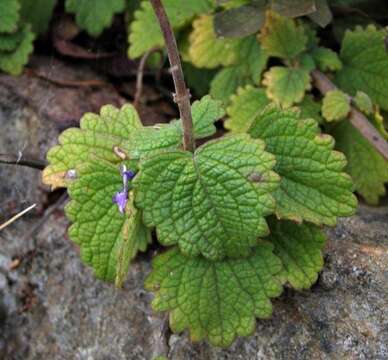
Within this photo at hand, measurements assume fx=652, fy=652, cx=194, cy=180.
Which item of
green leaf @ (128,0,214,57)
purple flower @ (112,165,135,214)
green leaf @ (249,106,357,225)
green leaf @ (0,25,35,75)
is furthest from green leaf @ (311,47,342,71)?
green leaf @ (0,25,35,75)

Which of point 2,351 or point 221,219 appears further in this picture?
point 2,351

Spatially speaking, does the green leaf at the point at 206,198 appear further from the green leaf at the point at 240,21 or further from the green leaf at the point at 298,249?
the green leaf at the point at 240,21

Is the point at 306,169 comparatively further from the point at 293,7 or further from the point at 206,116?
the point at 293,7

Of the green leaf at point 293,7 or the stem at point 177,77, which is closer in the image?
the stem at point 177,77


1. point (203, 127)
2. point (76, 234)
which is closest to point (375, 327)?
point (203, 127)

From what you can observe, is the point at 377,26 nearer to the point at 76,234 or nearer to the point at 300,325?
the point at 300,325

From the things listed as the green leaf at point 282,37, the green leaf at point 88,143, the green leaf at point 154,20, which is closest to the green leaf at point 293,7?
the green leaf at point 282,37

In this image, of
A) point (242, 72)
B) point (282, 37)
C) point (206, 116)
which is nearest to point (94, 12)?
point (242, 72)
